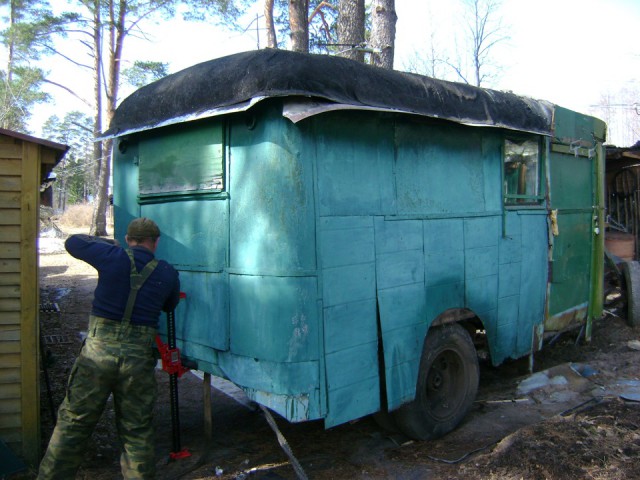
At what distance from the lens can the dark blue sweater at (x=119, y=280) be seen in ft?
11.3

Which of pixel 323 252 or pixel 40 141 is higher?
pixel 40 141

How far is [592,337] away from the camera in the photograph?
25.0 feet

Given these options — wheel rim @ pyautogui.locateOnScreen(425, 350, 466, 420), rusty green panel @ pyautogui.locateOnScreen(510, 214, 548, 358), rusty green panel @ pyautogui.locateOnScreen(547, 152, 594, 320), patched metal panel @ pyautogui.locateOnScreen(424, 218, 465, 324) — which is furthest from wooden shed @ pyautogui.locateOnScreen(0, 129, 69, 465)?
rusty green panel @ pyautogui.locateOnScreen(547, 152, 594, 320)

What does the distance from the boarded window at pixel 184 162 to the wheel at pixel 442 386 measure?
221cm

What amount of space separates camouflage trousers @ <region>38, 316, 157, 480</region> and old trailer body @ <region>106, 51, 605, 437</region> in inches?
24.0

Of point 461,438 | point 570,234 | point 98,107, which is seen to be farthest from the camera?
point 98,107

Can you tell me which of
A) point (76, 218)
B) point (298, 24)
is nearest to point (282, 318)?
point (298, 24)

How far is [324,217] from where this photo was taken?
3.53 meters

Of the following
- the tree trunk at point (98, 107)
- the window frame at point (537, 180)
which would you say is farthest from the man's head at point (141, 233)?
the tree trunk at point (98, 107)

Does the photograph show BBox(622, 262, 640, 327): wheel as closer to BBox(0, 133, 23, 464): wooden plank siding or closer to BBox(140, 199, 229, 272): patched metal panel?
BBox(140, 199, 229, 272): patched metal panel

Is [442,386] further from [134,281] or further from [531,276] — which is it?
[134,281]

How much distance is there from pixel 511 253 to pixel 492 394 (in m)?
1.57

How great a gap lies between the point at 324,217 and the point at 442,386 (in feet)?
7.20

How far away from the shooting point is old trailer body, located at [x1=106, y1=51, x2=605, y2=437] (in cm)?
343
